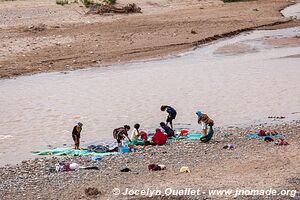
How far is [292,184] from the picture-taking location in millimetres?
12914

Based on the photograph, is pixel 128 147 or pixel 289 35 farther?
pixel 289 35

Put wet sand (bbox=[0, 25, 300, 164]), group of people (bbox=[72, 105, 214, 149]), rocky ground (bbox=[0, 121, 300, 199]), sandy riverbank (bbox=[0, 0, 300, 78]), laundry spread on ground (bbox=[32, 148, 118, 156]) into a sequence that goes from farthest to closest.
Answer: sandy riverbank (bbox=[0, 0, 300, 78]) → wet sand (bbox=[0, 25, 300, 164]) → group of people (bbox=[72, 105, 214, 149]) → laundry spread on ground (bbox=[32, 148, 118, 156]) → rocky ground (bbox=[0, 121, 300, 199])

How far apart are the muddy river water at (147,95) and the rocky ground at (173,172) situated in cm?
221

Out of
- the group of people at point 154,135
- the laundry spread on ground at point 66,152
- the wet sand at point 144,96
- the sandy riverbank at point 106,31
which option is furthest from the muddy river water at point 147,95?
the sandy riverbank at point 106,31

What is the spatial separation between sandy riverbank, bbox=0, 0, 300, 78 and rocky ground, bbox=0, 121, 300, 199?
41.5 feet

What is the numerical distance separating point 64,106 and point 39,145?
4.51m

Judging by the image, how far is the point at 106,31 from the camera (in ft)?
112

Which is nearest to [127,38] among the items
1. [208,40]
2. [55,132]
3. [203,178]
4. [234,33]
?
[208,40]

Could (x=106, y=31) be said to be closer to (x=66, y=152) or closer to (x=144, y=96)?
(x=144, y=96)

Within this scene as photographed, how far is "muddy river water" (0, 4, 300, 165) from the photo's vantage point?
62.9 ft

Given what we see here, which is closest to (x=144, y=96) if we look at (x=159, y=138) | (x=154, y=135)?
(x=154, y=135)

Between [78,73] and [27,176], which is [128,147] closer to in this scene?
[27,176]

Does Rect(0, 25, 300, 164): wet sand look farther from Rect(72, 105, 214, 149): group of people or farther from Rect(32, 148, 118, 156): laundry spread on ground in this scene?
Rect(72, 105, 214, 149): group of people

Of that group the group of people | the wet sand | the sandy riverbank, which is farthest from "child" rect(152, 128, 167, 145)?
the sandy riverbank
